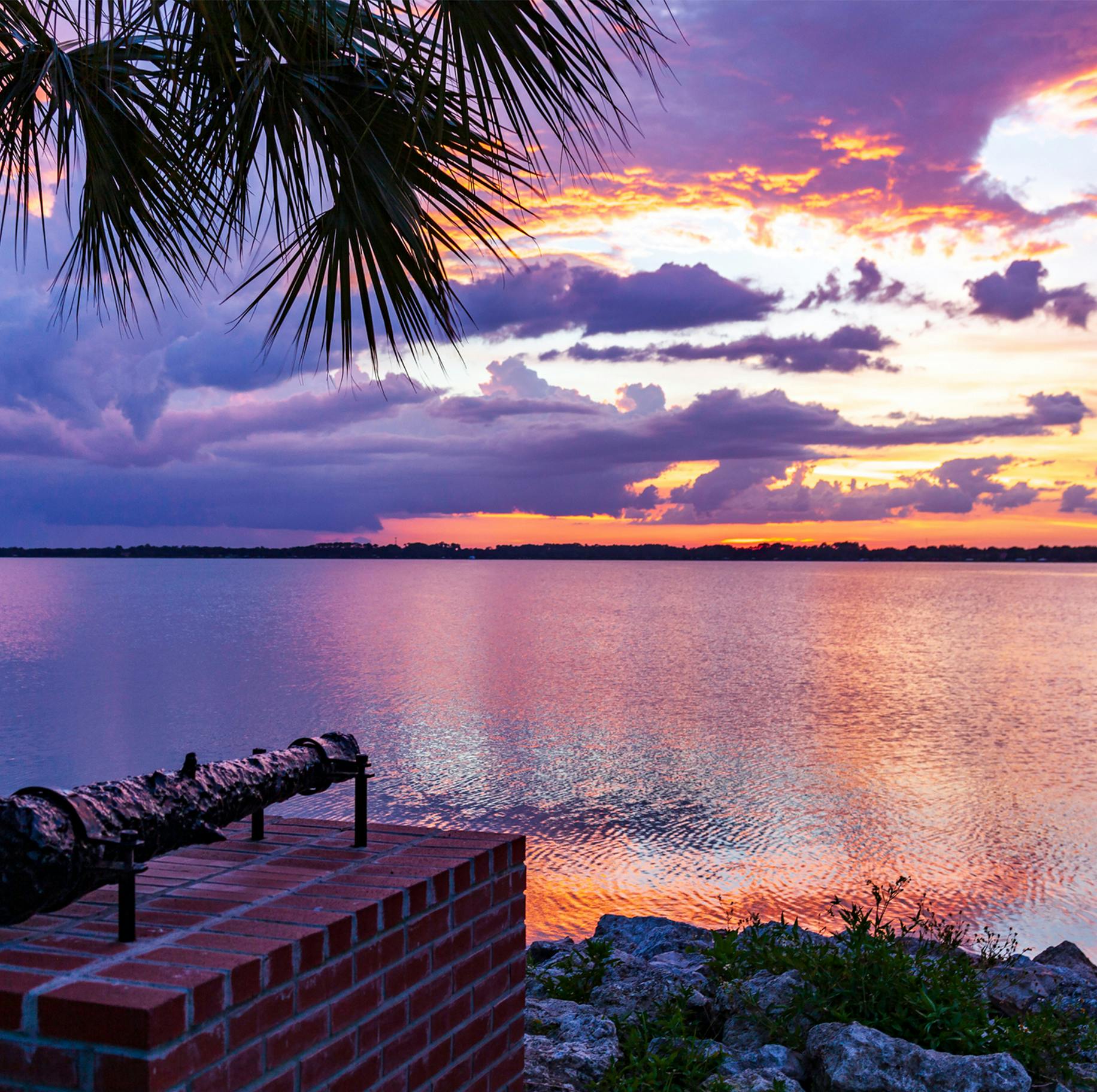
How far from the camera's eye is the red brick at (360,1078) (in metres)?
2.57

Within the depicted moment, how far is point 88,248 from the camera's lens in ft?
21.1

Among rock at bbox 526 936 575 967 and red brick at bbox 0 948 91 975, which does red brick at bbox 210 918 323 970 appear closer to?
red brick at bbox 0 948 91 975

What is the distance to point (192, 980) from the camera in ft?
7.06

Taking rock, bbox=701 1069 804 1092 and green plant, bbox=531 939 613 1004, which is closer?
rock, bbox=701 1069 804 1092

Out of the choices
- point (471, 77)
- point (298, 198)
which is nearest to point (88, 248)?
point (298, 198)

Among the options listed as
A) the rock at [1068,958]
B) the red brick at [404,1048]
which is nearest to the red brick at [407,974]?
the red brick at [404,1048]

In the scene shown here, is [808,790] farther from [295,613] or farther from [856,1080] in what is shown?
[295,613]

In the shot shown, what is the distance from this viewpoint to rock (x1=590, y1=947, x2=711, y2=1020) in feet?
16.5

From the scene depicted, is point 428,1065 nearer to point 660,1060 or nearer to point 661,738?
point 660,1060

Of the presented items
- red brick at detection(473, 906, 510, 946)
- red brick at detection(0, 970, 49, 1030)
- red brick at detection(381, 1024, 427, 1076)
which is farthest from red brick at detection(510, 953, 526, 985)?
red brick at detection(0, 970, 49, 1030)

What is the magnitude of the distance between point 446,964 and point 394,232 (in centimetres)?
374

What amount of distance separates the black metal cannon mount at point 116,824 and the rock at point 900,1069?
2259mm

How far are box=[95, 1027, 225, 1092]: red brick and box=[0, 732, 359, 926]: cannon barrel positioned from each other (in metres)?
0.43

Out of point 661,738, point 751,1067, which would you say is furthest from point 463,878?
point 661,738
